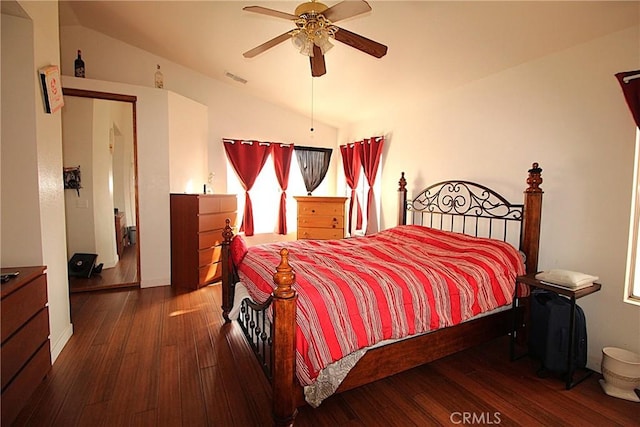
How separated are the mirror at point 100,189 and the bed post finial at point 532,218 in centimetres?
424

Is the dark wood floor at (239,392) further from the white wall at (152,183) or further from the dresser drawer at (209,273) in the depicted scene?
the white wall at (152,183)

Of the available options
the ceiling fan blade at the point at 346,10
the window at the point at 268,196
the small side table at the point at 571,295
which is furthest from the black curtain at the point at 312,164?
the small side table at the point at 571,295

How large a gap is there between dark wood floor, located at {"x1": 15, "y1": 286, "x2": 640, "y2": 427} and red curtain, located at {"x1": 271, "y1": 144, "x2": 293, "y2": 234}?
109 inches

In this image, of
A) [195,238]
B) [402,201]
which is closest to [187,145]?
[195,238]

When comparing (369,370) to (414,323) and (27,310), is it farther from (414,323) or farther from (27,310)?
(27,310)

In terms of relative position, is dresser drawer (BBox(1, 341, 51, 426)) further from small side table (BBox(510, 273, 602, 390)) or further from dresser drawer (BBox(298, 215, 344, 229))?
dresser drawer (BBox(298, 215, 344, 229))

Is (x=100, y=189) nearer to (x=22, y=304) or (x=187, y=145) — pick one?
(x=187, y=145)

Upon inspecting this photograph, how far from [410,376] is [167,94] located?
4.12 metres

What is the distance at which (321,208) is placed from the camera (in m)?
4.88

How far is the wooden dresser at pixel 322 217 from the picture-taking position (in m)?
4.83

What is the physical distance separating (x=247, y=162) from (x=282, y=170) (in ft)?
1.97

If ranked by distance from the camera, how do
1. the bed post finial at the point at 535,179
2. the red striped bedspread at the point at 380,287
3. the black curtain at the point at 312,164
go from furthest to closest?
the black curtain at the point at 312,164 → the bed post finial at the point at 535,179 → the red striped bedspread at the point at 380,287

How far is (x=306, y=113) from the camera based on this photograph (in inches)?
215

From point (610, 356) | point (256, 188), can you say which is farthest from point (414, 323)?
point (256, 188)
